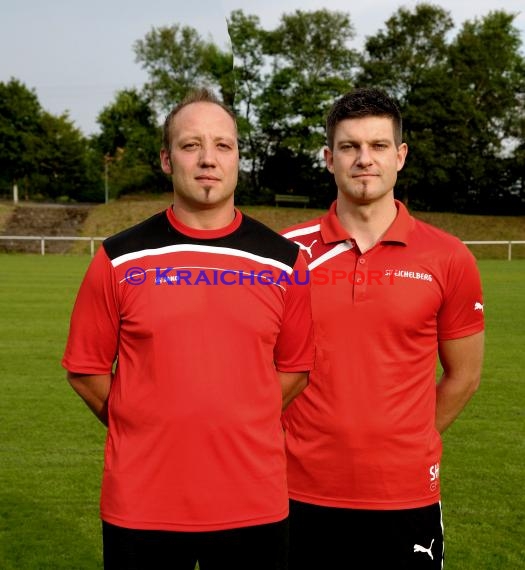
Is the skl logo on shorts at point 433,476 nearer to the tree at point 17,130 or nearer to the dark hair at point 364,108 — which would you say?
the dark hair at point 364,108

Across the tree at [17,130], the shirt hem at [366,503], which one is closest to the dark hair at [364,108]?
Answer: the shirt hem at [366,503]

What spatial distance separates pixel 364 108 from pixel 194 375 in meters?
1.32

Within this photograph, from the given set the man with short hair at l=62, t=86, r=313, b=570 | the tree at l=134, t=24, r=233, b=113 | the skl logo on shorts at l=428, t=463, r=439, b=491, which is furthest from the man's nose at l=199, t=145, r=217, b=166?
the tree at l=134, t=24, r=233, b=113

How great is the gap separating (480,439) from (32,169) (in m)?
55.5

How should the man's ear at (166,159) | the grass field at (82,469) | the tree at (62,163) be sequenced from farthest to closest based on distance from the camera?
the tree at (62,163) → the grass field at (82,469) → the man's ear at (166,159)

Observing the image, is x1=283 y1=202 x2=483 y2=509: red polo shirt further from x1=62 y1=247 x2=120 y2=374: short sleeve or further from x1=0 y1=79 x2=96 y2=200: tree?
x1=0 y1=79 x2=96 y2=200: tree

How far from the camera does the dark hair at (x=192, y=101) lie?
2785mm

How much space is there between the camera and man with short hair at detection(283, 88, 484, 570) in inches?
125

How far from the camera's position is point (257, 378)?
2.63 meters

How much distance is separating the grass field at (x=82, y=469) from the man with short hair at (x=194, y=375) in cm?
244

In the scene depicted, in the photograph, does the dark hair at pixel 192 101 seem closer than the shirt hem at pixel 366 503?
Yes

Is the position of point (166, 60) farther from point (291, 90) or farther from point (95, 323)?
point (95, 323)

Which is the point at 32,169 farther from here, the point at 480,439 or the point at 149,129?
the point at 480,439

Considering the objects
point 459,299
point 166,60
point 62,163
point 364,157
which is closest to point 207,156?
point 364,157
